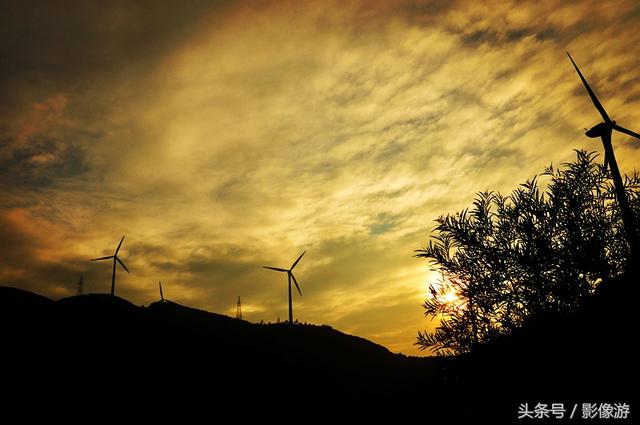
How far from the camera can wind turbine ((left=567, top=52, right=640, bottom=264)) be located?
20.7 metres

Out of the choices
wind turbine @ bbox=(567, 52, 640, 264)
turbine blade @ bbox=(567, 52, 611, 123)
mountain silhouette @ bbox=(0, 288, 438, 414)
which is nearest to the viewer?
wind turbine @ bbox=(567, 52, 640, 264)

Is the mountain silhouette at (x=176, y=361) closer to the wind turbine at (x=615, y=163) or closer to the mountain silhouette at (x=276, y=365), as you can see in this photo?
the mountain silhouette at (x=276, y=365)

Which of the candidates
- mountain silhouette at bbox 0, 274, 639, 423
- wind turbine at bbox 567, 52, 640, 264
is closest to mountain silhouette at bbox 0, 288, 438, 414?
mountain silhouette at bbox 0, 274, 639, 423

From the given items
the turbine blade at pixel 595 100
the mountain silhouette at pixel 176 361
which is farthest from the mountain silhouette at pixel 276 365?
the turbine blade at pixel 595 100

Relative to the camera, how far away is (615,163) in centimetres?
2428

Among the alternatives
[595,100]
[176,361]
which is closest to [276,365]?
[176,361]

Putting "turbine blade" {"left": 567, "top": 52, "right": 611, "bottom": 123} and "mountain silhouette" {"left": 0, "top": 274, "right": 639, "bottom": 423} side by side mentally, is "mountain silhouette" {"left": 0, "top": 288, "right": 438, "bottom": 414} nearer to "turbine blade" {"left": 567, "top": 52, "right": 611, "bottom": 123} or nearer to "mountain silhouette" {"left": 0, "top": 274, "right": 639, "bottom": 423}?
"mountain silhouette" {"left": 0, "top": 274, "right": 639, "bottom": 423}

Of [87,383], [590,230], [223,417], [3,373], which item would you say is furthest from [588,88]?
[3,373]

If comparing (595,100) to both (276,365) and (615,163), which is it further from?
(276,365)

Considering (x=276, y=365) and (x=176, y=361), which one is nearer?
(x=176, y=361)

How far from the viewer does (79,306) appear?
69.6 m

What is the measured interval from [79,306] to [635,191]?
75706 mm

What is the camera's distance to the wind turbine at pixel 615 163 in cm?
2069

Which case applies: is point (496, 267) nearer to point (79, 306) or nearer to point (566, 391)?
point (566, 391)
